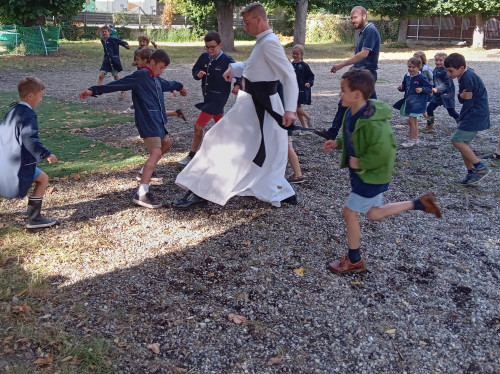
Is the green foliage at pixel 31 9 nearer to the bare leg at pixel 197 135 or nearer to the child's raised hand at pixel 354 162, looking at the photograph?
the bare leg at pixel 197 135

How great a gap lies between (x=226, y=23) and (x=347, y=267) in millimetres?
25275

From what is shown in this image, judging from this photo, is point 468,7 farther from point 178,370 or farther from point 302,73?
point 178,370

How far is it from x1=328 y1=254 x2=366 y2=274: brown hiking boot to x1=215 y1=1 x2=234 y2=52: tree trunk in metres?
24.3

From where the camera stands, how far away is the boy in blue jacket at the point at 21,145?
14.3 ft

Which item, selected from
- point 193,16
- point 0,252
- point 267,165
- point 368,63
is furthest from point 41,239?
point 193,16

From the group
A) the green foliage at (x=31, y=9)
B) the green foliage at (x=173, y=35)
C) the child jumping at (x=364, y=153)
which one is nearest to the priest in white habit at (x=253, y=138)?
the child jumping at (x=364, y=153)

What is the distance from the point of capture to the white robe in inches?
197

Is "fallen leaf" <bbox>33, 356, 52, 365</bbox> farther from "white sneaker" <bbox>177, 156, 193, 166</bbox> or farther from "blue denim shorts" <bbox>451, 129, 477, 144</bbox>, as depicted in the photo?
"blue denim shorts" <bbox>451, 129, 477, 144</bbox>

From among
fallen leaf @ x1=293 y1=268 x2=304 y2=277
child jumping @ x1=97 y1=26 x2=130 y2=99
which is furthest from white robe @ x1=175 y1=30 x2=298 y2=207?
child jumping @ x1=97 y1=26 x2=130 y2=99

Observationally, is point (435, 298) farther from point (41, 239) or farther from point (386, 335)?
point (41, 239)

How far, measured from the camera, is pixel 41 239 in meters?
4.51

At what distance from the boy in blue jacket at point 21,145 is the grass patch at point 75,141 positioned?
1869 mm

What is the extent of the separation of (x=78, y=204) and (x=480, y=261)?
13.0ft

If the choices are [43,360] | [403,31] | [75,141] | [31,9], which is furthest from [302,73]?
[403,31]
